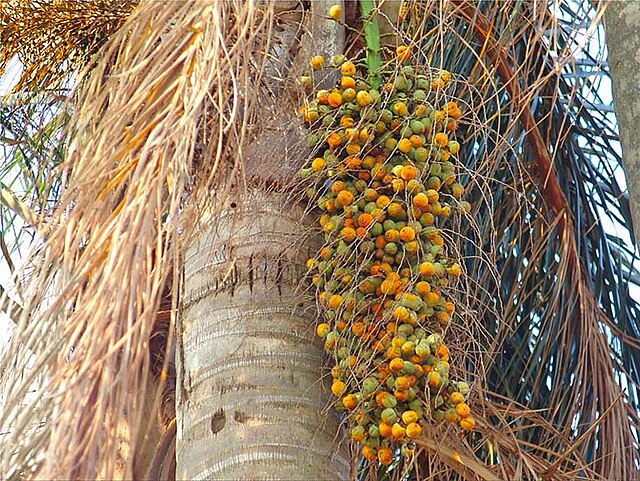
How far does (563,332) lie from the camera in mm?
3326

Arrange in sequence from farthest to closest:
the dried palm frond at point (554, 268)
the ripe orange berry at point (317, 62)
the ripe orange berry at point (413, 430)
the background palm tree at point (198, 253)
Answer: the dried palm frond at point (554, 268), the ripe orange berry at point (317, 62), the ripe orange berry at point (413, 430), the background palm tree at point (198, 253)

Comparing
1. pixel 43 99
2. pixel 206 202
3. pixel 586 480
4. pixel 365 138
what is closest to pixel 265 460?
pixel 206 202

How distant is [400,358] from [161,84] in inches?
25.0

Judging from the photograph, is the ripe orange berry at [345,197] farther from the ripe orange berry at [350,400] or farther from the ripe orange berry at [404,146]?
the ripe orange berry at [350,400]

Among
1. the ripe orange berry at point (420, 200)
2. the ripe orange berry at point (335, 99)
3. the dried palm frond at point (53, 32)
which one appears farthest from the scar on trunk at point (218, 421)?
the dried palm frond at point (53, 32)

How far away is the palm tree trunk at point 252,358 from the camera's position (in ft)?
6.43

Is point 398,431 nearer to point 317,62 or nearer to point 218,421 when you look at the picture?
point 218,421

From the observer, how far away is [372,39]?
2.28 meters

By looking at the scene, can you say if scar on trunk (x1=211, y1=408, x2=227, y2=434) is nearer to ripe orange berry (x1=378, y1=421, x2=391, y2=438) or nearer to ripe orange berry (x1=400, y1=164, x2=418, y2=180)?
ripe orange berry (x1=378, y1=421, x2=391, y2=438)

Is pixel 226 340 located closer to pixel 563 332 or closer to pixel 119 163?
pixel 119 163

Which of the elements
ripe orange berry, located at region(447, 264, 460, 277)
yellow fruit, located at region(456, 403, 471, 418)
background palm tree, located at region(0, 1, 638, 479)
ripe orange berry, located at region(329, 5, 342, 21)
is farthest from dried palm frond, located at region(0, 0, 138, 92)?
yellow fruit, located at region(456, 403, 471, 418)

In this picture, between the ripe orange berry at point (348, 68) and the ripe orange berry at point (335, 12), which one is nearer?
the ripe orange berry at point (348, 68)

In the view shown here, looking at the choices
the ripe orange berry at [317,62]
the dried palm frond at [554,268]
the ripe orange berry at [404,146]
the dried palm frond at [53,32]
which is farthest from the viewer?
the dried palm frond at [554,268]

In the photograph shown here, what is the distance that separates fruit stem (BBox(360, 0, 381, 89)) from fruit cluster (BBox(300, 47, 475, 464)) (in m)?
0.02
